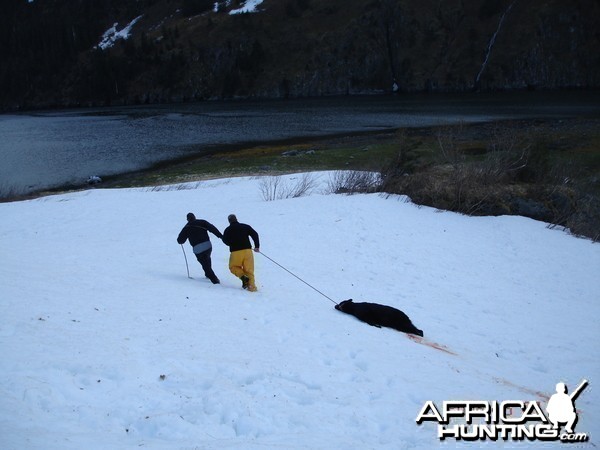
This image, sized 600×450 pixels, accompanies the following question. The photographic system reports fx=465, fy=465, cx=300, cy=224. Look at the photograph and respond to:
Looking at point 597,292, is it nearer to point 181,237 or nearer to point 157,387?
point 181,237

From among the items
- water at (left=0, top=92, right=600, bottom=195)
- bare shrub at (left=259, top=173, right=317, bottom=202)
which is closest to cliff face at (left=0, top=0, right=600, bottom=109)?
water at (left=0, top=92, right=600, bottom=195)

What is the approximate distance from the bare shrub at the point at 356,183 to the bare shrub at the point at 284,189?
3.91 ft

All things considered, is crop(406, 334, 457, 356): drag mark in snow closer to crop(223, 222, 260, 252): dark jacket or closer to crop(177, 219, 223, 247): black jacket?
crop(223, 222, 260, 252): dark jacket

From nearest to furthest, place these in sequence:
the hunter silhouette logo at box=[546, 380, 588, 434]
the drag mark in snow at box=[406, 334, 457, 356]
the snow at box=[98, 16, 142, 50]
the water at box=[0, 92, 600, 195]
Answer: the hunter silhouette logo at box=[546, 380, 588, 434] < the drag mark in snow at box=[406, 334, 457, 356] < the water at box=[0, 92, 600, 195] < the snow at box=[98, 16, 142, 50]

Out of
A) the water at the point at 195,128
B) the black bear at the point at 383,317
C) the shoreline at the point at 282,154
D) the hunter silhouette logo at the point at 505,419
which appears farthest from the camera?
the water at the point at 195,128

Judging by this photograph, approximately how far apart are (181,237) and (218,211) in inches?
404

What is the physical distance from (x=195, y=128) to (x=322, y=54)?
53891 mm

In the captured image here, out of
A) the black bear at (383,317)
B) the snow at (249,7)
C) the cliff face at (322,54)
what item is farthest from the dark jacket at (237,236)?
the snow at (249,7)

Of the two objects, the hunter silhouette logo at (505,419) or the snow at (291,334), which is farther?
the hunter silhouette logo at (505,419)

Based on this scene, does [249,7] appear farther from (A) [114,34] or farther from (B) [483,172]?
(B) [483,172]

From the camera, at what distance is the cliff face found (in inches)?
3467

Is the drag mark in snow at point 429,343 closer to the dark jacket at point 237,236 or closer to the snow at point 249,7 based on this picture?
the dark jacket at point 237,236

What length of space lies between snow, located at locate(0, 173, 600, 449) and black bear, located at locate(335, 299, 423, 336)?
250 millimetres

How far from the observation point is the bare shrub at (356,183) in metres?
22.2
